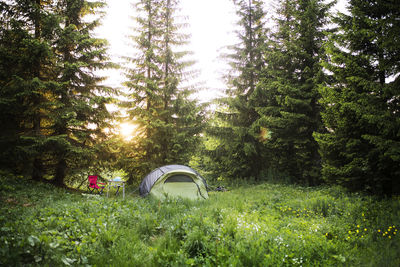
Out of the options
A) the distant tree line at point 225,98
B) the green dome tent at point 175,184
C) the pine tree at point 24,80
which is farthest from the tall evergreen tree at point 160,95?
the pine tree at point 24,80

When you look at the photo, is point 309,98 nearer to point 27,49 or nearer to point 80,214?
point 80,214

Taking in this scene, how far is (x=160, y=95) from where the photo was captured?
44.6ft

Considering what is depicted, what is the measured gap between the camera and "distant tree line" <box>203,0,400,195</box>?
6926 millimetres

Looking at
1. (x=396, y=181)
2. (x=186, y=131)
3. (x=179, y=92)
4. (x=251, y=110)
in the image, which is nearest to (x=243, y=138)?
(x=251, y=110)

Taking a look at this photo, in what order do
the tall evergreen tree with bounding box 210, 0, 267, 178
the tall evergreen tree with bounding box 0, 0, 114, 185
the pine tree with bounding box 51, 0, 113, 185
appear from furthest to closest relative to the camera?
1. the tall evergreen tree with bounding box 210, 0, 267, 178
2. the pine tree with bounding box 51, 0, 113, 185
3. the tall evergreen tree with bounding box 0, 0, 114, 185

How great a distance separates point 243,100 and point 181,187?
7.32 m

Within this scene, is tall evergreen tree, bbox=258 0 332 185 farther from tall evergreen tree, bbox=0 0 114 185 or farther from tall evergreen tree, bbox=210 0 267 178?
tall evergreen tree, bbox=0 0 114 185

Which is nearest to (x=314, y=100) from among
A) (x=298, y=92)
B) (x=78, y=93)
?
(x=298, y=92)

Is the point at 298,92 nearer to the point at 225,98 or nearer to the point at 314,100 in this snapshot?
the point at 314,100

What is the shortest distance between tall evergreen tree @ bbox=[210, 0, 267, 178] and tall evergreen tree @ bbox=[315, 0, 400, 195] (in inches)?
205

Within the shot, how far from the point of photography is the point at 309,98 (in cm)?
1141

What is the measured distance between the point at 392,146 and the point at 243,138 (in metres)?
7.77

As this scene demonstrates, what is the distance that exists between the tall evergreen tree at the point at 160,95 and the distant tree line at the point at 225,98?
0.23 ft

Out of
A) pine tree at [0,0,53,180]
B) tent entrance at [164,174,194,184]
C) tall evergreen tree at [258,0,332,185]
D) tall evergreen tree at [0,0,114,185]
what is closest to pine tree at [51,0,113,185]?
tall evergreen tree at [0,0,114,185]
